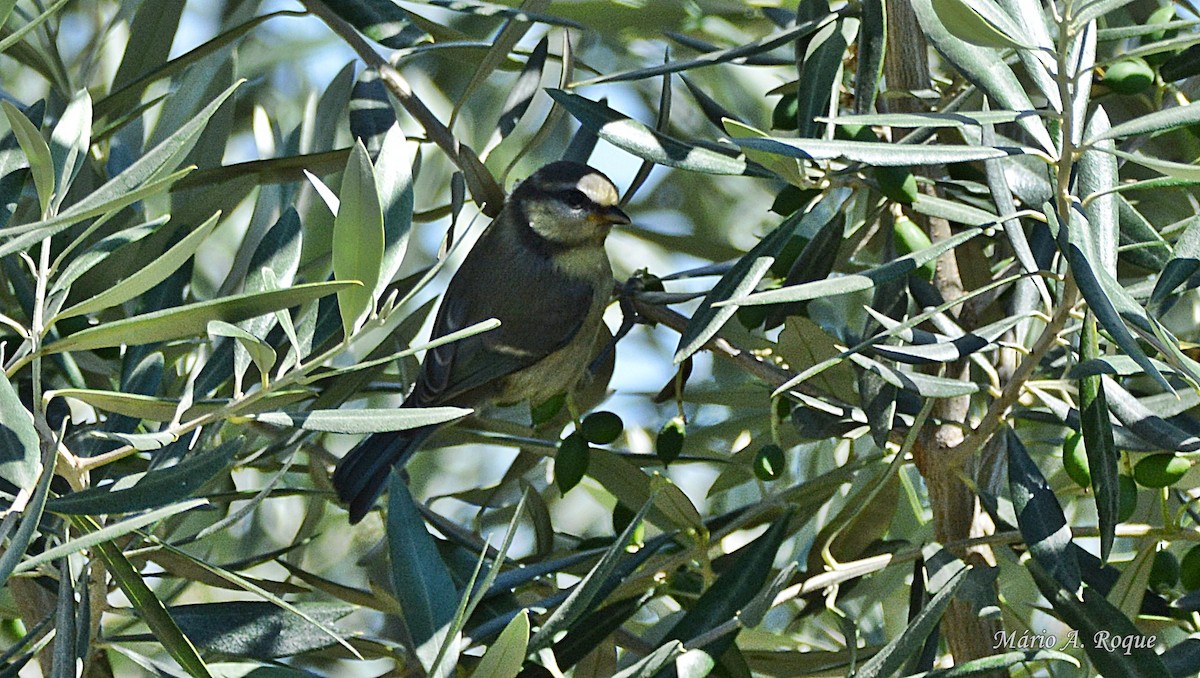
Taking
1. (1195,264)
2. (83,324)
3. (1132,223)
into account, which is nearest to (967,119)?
(1195,264)

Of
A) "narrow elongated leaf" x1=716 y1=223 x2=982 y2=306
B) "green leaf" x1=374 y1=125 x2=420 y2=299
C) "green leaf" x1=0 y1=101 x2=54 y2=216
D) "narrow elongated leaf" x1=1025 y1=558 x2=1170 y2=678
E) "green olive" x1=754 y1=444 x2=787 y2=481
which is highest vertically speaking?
"green leaf" x1=0 y1=101 x2=54 y2=216

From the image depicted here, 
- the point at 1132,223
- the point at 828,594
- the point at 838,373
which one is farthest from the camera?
the point at 838,373

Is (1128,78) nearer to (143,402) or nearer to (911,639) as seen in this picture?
(911,639)

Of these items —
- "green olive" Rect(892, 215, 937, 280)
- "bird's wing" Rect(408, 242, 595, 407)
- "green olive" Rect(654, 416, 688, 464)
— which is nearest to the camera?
"green olive" Rect(892, 215, 937, 280)

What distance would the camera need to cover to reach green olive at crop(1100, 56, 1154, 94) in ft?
5.19

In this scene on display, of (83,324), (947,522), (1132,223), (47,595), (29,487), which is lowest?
(47,595)

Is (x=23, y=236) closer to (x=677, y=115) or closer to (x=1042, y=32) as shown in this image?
(x=1042, y=32)

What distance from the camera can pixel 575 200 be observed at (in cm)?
272

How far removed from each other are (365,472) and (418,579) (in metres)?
0.79

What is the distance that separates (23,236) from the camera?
1.06m

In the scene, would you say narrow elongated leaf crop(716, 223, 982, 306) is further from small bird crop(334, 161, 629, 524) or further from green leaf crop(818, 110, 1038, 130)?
small bird crop(334, 161, 629, 524)

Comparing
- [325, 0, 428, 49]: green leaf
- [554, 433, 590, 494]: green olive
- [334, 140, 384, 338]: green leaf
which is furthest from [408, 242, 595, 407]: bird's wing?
[334, 140, 384, 338]: green leaf

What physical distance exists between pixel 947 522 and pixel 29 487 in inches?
40.9

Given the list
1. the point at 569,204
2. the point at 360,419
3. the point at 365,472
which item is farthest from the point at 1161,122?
the point at 569,204
